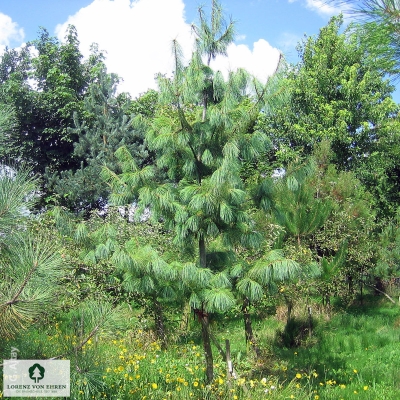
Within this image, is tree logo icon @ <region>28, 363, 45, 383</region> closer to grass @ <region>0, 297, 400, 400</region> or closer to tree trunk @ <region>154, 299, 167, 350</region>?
grass @ <region>0, 297, 400, 400</region>

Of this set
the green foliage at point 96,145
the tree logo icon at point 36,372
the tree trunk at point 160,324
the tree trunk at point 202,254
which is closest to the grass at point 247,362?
the tree logo icon at point 36,372

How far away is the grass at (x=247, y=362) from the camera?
4.20 metres

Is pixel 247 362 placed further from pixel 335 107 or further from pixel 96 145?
pixel 335 107

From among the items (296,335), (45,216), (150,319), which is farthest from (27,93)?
(296,335)

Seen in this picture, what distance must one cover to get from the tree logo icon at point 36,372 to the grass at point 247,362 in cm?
9

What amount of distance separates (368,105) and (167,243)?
1146cm

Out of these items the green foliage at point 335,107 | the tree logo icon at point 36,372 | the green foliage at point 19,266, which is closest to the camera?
the green foliage at point 19,266

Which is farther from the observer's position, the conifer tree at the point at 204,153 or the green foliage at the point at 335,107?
the green foliage at the point at 335,107

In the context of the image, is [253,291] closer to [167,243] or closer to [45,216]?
[167,243]

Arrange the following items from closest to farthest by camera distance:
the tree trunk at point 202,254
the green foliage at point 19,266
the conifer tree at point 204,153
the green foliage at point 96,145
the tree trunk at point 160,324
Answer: the green foliage at point 19,266, the conifer tree at point 204,153, the tree trunk at point 202,254, the tree trunk at point 160,324, the green foliage at point 96,145

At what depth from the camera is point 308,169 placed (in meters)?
5.16

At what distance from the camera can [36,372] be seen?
386cm

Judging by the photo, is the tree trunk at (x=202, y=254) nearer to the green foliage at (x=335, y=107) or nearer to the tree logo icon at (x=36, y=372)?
the tree logo icon at (x=36, y=372)

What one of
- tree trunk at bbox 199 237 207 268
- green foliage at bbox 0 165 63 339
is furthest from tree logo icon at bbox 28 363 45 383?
tree trunk at bbox 199 237 207 268
